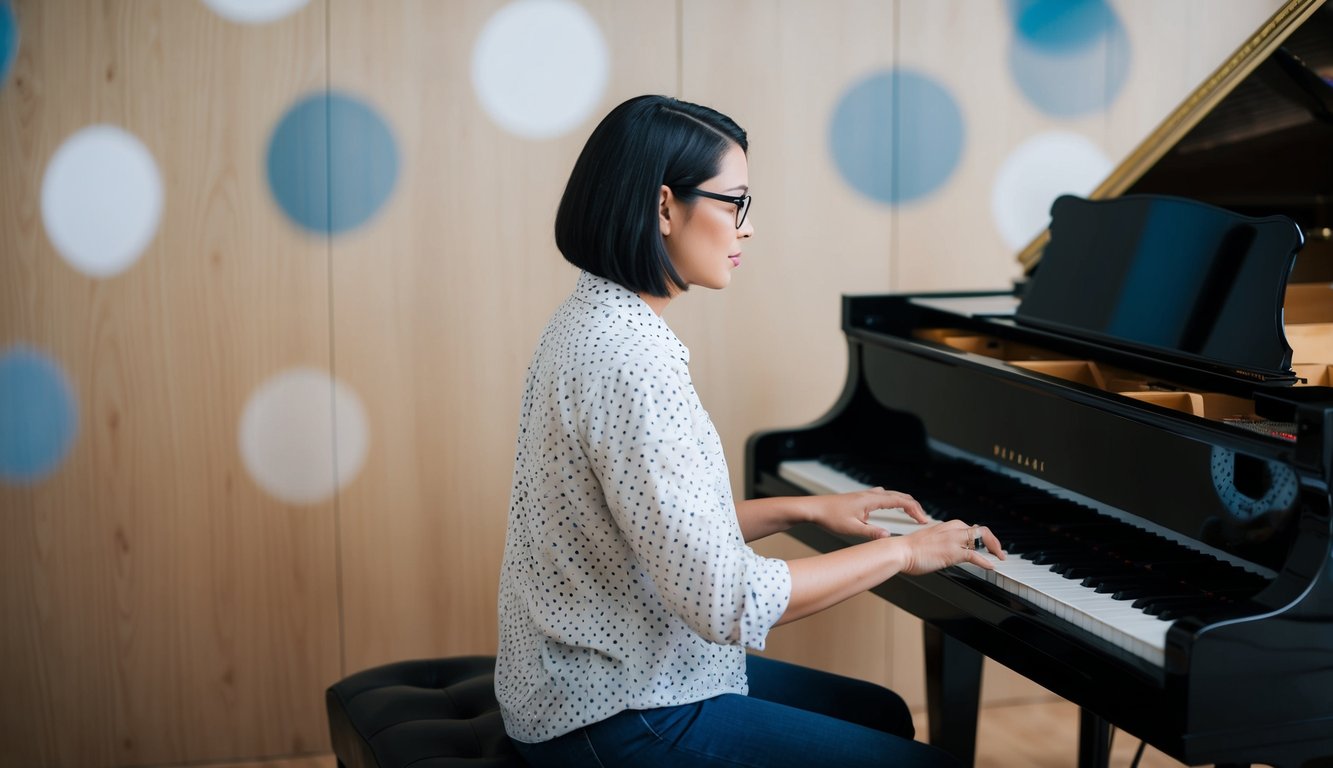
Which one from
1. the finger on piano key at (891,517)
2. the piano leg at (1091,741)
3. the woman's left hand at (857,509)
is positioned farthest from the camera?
the piano leg at (1091,741)

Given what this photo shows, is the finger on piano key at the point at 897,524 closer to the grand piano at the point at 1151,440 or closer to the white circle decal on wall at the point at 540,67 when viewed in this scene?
the grand piano at the point at 1151,440

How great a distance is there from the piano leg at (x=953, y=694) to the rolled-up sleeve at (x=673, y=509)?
45.3 inches

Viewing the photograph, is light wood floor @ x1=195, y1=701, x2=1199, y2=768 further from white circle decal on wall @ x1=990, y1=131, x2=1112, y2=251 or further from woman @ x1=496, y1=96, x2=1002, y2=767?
woman @ x1=496, y1=96, x2=1002, y2=767

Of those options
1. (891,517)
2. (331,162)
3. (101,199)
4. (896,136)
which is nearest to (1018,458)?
(891,517)

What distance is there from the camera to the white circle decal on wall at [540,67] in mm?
3146

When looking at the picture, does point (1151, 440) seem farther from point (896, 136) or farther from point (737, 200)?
point (896, 136)

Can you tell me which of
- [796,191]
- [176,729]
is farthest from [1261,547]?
[176,729]

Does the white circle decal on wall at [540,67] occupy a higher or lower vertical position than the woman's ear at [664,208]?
higher

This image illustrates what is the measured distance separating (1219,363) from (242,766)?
8.46ft

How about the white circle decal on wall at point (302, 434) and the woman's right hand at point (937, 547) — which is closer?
the woman's right hand at point (937, 547)

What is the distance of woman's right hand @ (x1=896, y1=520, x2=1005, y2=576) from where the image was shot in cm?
162

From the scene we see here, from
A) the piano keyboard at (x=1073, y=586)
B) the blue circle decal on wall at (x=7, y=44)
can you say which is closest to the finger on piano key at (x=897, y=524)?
the piano keyboard at (x=1073, y=586)

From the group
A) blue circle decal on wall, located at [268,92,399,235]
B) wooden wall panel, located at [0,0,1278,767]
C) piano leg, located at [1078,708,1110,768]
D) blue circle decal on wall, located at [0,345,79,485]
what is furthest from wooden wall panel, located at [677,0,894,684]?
blue circle decal on wall, located at [0,345,79,485]

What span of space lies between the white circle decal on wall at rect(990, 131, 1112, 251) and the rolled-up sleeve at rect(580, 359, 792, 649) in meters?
2.28
